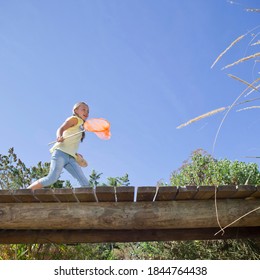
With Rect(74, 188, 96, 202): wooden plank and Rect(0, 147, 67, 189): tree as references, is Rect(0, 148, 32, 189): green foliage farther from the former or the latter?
Rect(74, 188, 96, 202): wooden plank

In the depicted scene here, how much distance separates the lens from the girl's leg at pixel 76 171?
464cm

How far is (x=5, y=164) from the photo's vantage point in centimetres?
939

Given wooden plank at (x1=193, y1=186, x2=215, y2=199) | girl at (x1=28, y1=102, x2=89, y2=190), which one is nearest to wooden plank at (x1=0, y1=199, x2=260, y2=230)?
wooden plank at (x1=193, y1=186, x2=215, y2=199)

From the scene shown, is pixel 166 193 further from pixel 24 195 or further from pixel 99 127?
pixel 99 127

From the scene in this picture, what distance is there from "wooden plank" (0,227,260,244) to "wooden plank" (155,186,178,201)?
3.56ft

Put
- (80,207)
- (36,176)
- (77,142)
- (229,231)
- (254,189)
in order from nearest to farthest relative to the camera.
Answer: (254,189) < (80,207) < (229,231) < (77,142) < (36,176)

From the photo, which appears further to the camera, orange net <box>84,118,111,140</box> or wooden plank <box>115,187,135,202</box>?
orange net <box>84,118,111,140</box>

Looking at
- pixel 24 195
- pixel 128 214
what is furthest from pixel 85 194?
pixel 24 195

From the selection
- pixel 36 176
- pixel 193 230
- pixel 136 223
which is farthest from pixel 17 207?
pixel 36 176

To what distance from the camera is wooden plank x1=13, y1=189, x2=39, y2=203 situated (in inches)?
137

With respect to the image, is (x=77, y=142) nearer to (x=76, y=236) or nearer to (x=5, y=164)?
(x=76, y=236)

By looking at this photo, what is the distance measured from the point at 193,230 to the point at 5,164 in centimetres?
643

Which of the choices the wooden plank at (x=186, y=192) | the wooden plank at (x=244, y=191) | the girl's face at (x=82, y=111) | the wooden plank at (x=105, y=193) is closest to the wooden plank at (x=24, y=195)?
the wooden plank at (x=105, y=193)

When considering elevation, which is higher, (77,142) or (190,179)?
(190,179)
